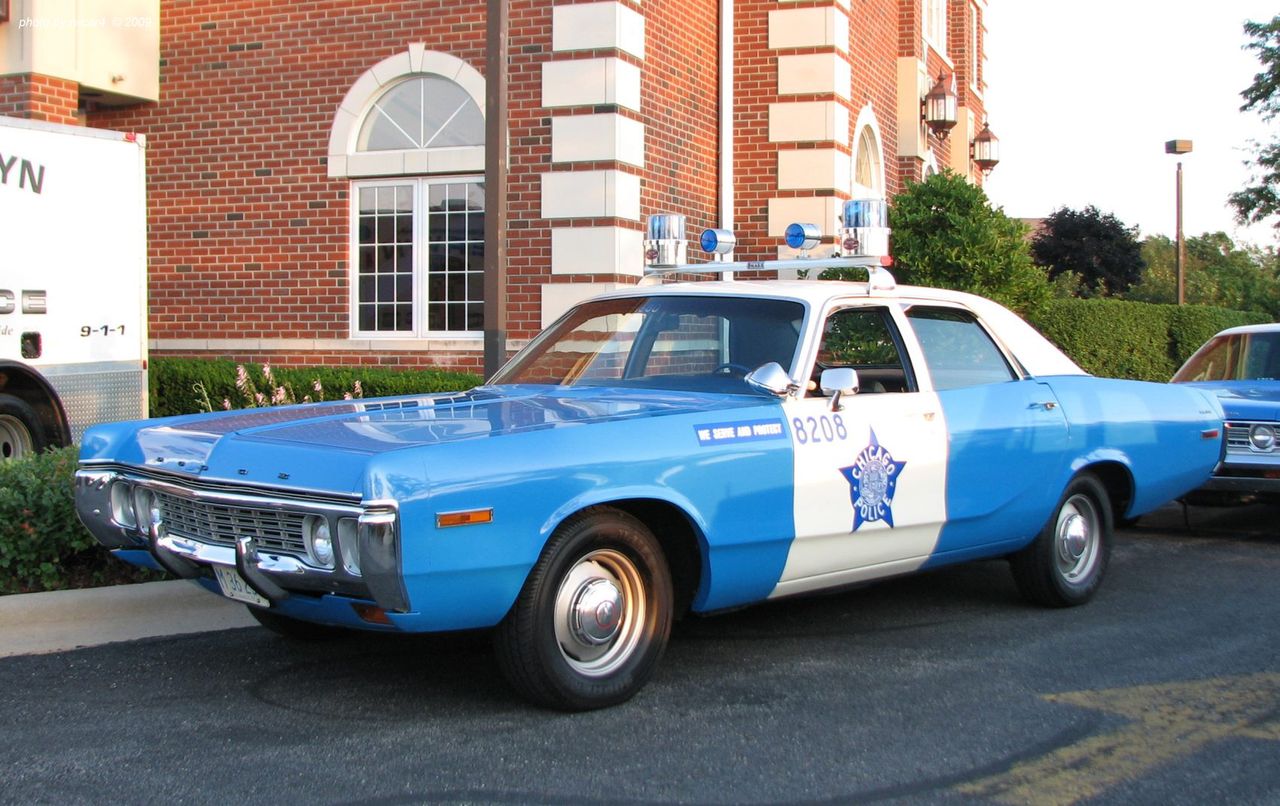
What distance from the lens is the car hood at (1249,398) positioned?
870 centimetres

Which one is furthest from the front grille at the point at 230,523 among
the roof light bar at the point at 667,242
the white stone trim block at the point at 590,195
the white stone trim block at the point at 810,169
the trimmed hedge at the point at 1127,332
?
the trimmed hedge at the point at 1127,332

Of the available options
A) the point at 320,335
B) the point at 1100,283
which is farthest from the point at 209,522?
the point at 1100,283

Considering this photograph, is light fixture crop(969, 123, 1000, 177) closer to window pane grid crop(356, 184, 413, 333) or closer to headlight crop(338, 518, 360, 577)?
window pane grid crop(356, 184, 413, 333)

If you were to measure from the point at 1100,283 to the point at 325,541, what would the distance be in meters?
31.2

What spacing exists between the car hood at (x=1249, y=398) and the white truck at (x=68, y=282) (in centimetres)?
759

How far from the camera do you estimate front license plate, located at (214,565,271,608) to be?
14.7 ft

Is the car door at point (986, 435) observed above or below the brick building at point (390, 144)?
below

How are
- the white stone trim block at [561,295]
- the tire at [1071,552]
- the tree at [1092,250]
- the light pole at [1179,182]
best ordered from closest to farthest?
the tire at [1071,552], the white stone trim block at [561,295], the light pole at [1179,182], the tree at [1092,250]

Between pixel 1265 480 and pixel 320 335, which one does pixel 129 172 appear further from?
pixel 1265 480

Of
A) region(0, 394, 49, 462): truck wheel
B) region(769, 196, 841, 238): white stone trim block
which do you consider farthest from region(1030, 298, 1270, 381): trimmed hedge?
region(0, 394, 49, 462): truck wheel

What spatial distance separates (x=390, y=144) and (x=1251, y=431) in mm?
7997

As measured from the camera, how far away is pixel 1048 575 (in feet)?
21.0

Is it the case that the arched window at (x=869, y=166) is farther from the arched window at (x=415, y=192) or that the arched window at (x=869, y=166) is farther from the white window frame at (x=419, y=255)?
the white window frame at (x=419, y=255)

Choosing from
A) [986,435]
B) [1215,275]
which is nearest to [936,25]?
[986,435]
